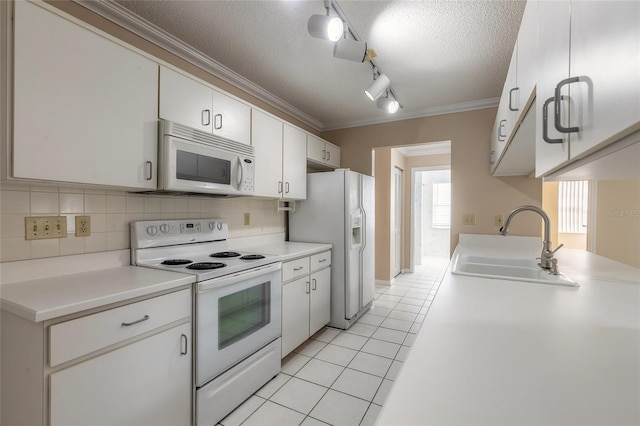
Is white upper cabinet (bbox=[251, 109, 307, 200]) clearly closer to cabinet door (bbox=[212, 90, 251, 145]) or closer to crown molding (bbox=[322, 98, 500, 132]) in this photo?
cabinet door (bbox=[212, 90, 251, 145])

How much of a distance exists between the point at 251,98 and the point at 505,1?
7.05ft

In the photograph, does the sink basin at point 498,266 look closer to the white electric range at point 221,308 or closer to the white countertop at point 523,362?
the white countertop at point 523,362

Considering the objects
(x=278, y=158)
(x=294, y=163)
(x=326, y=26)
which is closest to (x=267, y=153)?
(x=278, y=158)

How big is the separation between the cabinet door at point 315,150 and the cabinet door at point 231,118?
3.21 feet

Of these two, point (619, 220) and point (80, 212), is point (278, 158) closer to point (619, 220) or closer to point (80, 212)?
point (80, 212)

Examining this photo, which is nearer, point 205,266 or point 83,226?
point 83,226

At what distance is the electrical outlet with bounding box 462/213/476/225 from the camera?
10.6 ft

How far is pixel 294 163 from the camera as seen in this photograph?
9.78 feet

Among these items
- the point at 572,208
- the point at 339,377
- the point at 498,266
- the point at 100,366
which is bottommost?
the point at 339,377

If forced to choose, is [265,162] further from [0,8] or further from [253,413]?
[253,413]

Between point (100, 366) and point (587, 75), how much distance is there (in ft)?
5.96

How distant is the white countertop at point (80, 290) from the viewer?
1080mm

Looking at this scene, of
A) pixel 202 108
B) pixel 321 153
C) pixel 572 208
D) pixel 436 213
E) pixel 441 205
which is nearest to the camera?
pixel 202 108

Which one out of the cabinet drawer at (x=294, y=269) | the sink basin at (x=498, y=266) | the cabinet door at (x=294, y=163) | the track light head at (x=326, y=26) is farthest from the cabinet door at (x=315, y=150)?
the sink basin at (x=498, y=266)
